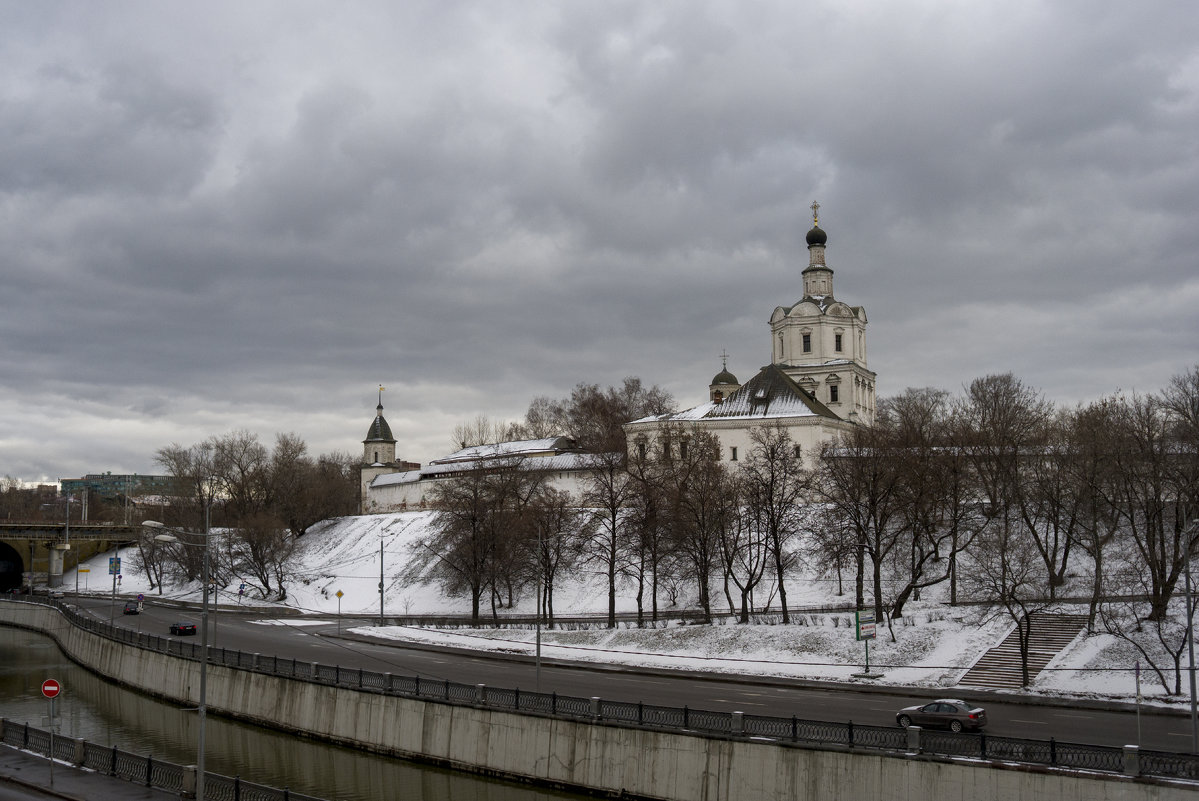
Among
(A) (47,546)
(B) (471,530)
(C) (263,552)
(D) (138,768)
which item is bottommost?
(D) (138,768)

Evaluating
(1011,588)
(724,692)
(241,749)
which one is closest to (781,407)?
(1011,588)

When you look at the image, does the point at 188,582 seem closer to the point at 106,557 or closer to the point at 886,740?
the point at 106,557

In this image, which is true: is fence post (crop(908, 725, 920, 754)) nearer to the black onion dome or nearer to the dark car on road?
the dark car on road

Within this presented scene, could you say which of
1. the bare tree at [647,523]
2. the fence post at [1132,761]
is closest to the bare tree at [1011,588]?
the fence post at [1132,761]

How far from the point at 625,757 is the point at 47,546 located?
3975 inches

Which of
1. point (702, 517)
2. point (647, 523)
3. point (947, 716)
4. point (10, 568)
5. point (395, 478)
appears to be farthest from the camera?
point (395, 478)

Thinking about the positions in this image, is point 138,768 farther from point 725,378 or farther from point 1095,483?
point 725,378

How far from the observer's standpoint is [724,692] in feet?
120

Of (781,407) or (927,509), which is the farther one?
(781,407)

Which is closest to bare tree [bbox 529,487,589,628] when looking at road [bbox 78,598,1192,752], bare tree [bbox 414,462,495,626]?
bare tree [bbox 414,462,495,626]

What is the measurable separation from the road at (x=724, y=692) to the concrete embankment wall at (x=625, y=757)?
4.90 metres

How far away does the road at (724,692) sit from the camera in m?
29.4

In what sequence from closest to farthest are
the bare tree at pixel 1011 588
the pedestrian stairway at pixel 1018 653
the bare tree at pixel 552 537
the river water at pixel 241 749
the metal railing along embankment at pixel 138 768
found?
the metal railing along embankment at pixel 138 768 < the river water at pixel 241 749 < the bare tree at pixel 1011 588 < the pedestrian stairway at pixel 1018 653 < the bare tree at pixel 552 537

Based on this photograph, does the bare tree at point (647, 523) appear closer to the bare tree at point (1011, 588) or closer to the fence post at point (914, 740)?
the bare tree at point (1011, 588)
